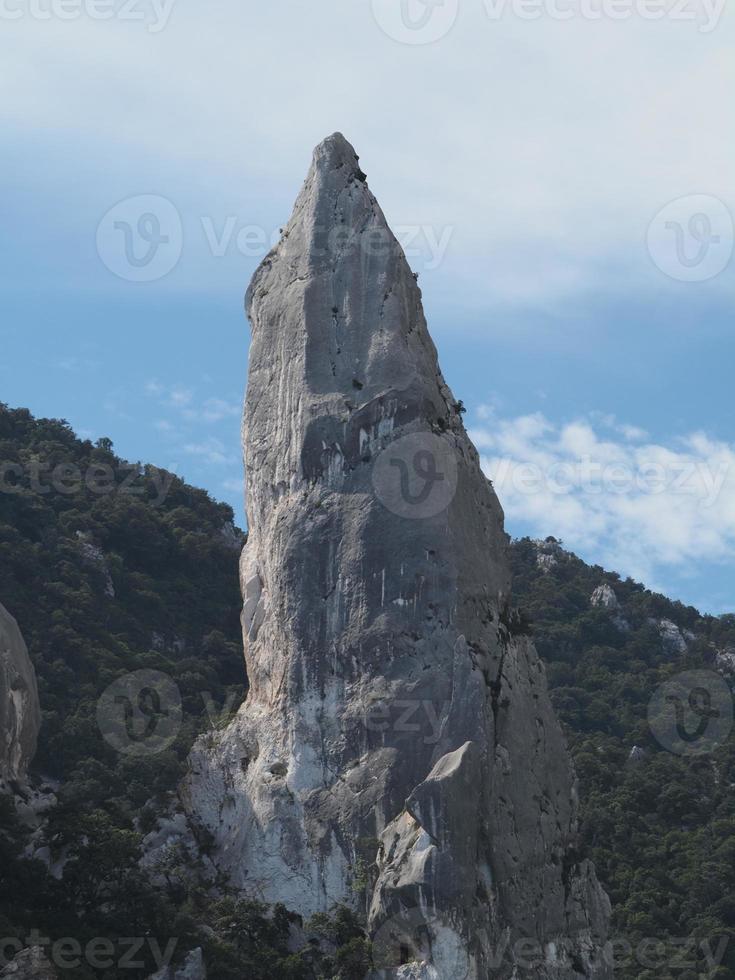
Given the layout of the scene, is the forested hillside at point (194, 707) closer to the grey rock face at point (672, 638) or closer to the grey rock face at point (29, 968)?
the grey rock face at point (672, 638)

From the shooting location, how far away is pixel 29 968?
29453 millimetres

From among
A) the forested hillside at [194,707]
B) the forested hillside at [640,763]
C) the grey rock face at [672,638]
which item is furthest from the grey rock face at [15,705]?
the grey rock face at [672,638]

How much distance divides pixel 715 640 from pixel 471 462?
31.0 metres

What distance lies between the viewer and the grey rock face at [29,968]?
96.1 ft

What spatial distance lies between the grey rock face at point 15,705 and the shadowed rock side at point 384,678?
3322 millimetres

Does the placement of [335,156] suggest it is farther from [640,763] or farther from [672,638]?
[672,638]

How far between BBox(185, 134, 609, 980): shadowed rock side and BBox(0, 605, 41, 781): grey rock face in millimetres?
3322

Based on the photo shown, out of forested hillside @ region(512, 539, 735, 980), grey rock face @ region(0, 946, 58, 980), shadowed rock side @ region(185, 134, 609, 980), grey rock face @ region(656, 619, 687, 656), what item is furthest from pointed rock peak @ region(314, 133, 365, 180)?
grey rock face @ region(656, 619, 687, 656)

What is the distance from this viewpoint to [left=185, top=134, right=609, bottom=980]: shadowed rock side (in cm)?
3353

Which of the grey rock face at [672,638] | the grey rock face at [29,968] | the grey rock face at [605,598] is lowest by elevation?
the grey rock face at [29,968]

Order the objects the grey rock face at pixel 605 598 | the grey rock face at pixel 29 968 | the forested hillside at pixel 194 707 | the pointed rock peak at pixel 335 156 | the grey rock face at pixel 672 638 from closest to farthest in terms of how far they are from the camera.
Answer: the grey rock face at pixel 29 968
the forested hillside at pixel 194 707
the pointed rock peak at pixel 335 156
the grey rock face at pixel 672 638
the grey rock face at pixel 605 598

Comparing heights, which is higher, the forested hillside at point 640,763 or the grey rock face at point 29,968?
the forested hillside at point 640,763

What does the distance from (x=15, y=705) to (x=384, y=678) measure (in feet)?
21.9

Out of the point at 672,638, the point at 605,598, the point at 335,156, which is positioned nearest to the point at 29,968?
the point at 335,156
